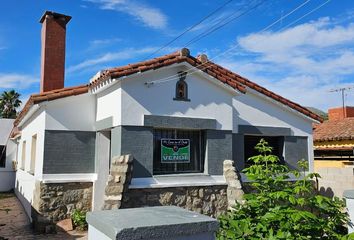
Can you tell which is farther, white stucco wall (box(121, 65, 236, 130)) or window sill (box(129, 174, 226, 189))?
white stucco wall (box(121, 65, 236, 130))

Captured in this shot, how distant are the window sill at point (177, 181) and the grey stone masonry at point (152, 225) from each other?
19.2 ft

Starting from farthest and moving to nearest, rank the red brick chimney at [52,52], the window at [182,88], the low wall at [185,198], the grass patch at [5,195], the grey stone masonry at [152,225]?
the grass patch at [5,195] → the red brick chimney at [52,52] → the window at [182,88] → the low wall at [185,198] → the grey stone masonry at [152,225]

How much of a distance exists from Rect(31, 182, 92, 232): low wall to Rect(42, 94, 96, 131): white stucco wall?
166 centimetres

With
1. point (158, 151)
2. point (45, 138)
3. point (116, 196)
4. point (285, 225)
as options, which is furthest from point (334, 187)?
point (45, 138)

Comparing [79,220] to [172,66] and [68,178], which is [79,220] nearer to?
[68,178]

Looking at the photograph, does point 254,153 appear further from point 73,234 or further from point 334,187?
point 73,234

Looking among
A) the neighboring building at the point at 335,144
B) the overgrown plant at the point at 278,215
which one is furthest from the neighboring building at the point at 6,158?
the overgrown plant at the point at 278,215

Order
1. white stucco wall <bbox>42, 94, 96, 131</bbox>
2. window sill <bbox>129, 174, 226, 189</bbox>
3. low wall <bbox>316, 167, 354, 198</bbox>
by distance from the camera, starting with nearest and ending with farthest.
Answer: window sill <bbox>129, 174, 226, 189</bbox>, white stucco wall <bbox>42, 94, 96, 131</bbox>, low wall <bbox>316, 167, 354, 198</bbox>

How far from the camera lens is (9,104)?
41.3 meters

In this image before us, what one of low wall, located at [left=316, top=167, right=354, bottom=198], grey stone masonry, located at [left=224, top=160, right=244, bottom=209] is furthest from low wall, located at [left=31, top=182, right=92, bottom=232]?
low wall, located at [left=316, top=167, right=354, bottom=198]

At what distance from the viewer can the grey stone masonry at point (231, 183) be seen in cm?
930

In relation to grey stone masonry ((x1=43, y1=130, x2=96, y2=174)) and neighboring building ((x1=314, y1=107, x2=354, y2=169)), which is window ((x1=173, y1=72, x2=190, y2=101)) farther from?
neighboring building ((x1=314, y1=107, x2=354, y2=169))

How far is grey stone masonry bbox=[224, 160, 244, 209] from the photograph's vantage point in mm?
9305

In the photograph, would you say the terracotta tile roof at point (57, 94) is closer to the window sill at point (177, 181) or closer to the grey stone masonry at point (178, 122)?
the grey stone masonry at point (178, 122)
